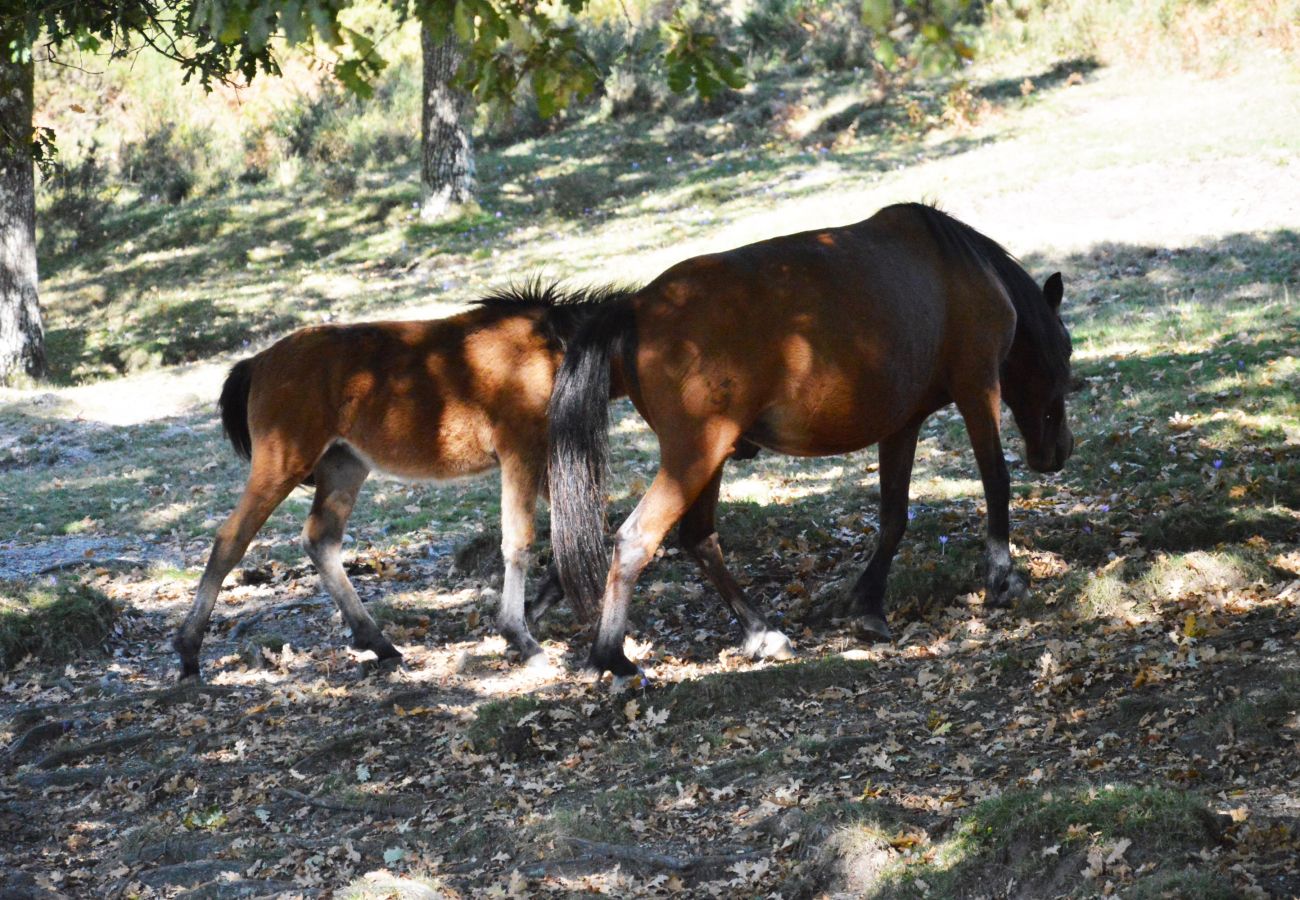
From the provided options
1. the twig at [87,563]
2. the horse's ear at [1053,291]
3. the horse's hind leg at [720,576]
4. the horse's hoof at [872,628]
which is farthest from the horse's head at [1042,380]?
the twig at [87,563]

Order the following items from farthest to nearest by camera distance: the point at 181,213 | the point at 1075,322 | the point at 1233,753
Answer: the point at 181,213 < the point at 1075,322 < the point at 1233,753

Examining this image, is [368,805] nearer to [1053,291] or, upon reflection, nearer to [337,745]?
[337,745]

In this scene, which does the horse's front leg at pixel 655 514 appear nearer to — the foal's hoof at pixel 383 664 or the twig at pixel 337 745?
the twig at pixel 337 745

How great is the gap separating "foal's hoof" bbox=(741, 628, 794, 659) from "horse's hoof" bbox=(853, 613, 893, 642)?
0.39m

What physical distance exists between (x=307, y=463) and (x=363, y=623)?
98cm

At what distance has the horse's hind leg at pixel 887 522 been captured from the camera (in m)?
7.14

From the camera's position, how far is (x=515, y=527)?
7.39 meters

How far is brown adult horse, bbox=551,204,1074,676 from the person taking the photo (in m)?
6.28

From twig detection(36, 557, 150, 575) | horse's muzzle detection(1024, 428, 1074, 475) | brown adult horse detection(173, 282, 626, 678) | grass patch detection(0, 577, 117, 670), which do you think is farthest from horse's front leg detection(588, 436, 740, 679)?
twig detection(36, 557, 150, 575)

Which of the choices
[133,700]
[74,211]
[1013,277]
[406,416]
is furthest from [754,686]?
[74,211]

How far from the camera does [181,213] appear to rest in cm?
2695

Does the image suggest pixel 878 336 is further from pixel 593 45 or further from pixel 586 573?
pixel 593 45

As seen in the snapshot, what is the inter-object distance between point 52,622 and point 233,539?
1.56 m

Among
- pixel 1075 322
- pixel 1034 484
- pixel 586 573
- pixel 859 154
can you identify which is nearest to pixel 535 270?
pixel 859 154
